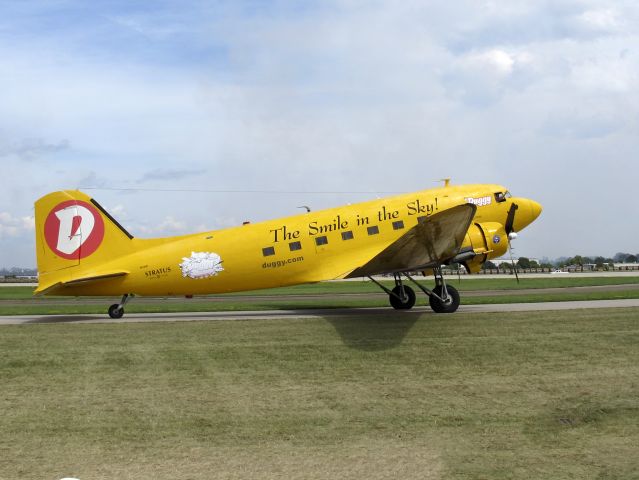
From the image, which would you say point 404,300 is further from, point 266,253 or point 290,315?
point 266,253

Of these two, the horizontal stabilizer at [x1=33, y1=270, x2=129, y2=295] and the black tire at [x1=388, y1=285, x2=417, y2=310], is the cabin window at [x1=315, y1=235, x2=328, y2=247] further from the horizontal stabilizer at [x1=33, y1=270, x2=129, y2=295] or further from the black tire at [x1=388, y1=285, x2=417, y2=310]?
the horizontal stabilizer at [x1=33, y1=270, x2=129, y2=295]

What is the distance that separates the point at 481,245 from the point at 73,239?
54.3 ft

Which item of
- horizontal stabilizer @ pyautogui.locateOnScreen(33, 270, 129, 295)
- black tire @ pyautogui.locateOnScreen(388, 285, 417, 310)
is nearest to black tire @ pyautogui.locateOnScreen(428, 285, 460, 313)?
black tire @ pyautogui.locateOnScreen(388, 285, 417, 310)

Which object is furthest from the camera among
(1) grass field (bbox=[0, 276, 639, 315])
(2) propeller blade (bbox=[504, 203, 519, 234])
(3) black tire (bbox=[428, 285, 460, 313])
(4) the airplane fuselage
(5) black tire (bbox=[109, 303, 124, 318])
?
(1) grass field (bbox=[0, 276, 639, 315])

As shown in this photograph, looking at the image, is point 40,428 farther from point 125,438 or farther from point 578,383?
point 578,383

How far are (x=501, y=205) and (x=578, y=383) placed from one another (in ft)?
42.7

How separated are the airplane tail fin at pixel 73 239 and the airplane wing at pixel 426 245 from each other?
9.86 meters

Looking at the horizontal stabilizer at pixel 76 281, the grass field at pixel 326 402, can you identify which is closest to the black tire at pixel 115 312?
the horizontal stabilizer at pixel 76 281

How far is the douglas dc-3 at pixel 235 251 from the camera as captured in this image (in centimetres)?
2412

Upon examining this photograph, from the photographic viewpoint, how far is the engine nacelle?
24.3 meters

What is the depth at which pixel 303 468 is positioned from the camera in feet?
30.9

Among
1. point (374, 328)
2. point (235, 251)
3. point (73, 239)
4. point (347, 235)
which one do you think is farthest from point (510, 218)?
point (73, 239)

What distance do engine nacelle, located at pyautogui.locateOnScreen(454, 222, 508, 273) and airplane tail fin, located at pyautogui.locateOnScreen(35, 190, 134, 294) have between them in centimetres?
1369

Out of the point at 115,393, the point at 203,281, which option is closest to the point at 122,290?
the point at 203,281
